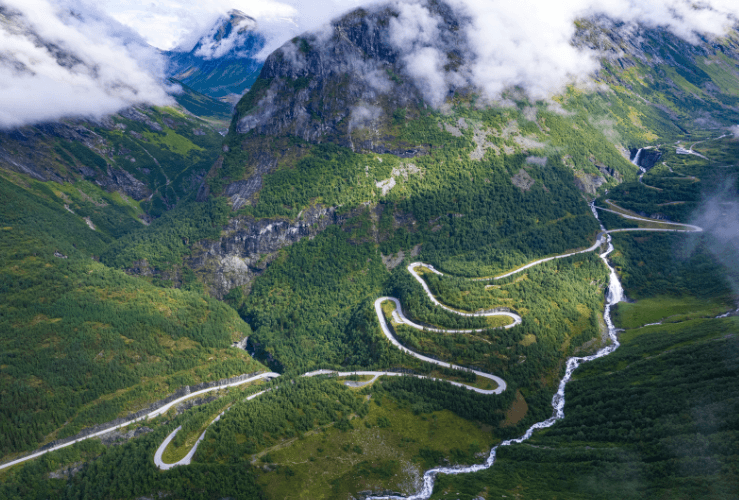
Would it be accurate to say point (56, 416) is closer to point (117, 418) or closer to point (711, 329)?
point (117, 418)

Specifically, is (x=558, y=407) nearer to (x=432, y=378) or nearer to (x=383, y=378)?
(x=432, y=378)

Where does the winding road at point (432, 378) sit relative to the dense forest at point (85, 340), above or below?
below

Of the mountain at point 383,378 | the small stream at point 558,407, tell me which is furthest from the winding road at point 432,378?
the mountain at point 383,378

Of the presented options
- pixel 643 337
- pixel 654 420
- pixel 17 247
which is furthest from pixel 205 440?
pixel 643 337

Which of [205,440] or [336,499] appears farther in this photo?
[205,440]

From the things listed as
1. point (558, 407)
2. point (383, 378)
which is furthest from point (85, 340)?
point (558, 407)

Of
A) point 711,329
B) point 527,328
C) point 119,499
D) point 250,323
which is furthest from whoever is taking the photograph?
point 250,323

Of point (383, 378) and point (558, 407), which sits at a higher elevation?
point (383, 378)

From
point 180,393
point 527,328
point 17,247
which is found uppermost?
point 17,247

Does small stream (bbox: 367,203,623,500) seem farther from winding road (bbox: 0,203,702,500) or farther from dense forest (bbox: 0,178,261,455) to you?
dense forest (bbox: 0,178,261,455)

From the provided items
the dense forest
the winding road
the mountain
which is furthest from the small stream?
the dense forest

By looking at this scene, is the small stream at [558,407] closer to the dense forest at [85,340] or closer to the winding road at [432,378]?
the winding road at [432,378]
